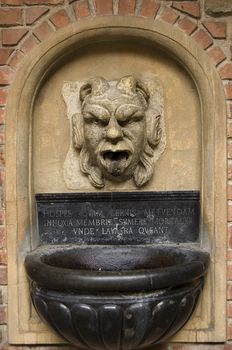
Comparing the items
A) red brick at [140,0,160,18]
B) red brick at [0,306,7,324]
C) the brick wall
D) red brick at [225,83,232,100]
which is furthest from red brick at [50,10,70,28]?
red brick at [0,306,7,324]

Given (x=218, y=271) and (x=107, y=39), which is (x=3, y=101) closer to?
(x=107, y=39)

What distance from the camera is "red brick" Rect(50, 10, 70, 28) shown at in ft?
7.05

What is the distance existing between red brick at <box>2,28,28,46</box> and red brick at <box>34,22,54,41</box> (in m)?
0.06

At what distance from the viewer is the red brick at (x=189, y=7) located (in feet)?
6.98

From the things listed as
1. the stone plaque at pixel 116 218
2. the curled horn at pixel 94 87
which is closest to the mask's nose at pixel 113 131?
the curled horn at pixel 94 87

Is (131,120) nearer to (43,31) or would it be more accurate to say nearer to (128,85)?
(128,85)

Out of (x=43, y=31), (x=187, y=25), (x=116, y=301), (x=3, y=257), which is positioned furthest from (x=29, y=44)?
(x=116, y=301)

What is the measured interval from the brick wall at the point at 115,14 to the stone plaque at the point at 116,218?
248 mm

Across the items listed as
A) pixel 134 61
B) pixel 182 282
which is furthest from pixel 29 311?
pixel 134 61

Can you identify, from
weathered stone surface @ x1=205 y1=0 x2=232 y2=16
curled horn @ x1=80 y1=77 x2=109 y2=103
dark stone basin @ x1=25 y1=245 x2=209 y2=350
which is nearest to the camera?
dark stone basin @ x1=25 y1=245 x2=209 y2=350

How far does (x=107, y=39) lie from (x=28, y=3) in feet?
1.33

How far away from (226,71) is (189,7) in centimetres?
34

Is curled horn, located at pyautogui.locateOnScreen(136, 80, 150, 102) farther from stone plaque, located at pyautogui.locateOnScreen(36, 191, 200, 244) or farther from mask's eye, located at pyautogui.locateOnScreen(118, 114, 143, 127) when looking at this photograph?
stone plaque, located at pyautogui.locateOnScreen(36, 191, 200, 244)

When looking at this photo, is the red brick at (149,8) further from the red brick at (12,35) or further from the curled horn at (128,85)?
the red brick at (12,35)
